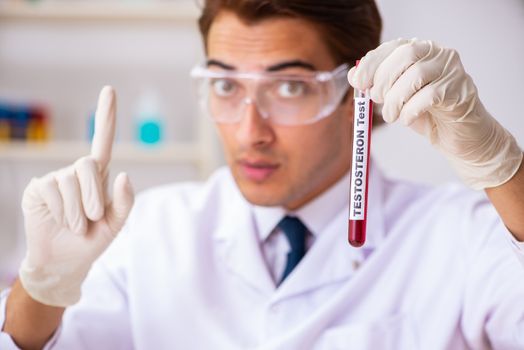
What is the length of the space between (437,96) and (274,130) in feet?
1.42

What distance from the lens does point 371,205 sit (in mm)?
1327

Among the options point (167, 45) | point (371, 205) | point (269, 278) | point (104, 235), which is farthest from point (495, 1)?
point (167, 45)

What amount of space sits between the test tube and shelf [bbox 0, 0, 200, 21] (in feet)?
5.66

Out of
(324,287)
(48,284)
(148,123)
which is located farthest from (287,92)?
(148,123)

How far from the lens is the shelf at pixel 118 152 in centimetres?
238

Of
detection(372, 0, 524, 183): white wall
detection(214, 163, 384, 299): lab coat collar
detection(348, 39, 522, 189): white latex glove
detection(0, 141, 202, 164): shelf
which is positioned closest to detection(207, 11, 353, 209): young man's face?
detection(214, 163, 384, 299): lab coat collar

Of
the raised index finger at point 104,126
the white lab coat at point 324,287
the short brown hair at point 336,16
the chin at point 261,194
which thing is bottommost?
the white lab coat at point 324,287

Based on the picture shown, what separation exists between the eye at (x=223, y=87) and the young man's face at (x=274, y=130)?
4 cm

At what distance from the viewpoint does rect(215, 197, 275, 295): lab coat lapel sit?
4.12ft

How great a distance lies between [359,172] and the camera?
790 mm

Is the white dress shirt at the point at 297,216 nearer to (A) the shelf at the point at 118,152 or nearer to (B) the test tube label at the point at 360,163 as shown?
(B) the test tube label at the point at 360,163

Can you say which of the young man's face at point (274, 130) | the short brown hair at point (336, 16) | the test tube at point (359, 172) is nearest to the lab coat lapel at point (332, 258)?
the young man's face at point (274, 130)

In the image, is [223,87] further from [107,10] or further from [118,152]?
[107,10]

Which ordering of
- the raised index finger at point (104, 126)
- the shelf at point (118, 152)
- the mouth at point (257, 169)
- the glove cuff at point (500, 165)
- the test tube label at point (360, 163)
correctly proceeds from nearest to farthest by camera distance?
the test tube label at point (360, 163), the glove cuff at point (500, 165), the raised index finger at point (104, 126), the mouth at point (257, 169), the shelf at point (118, 152)
